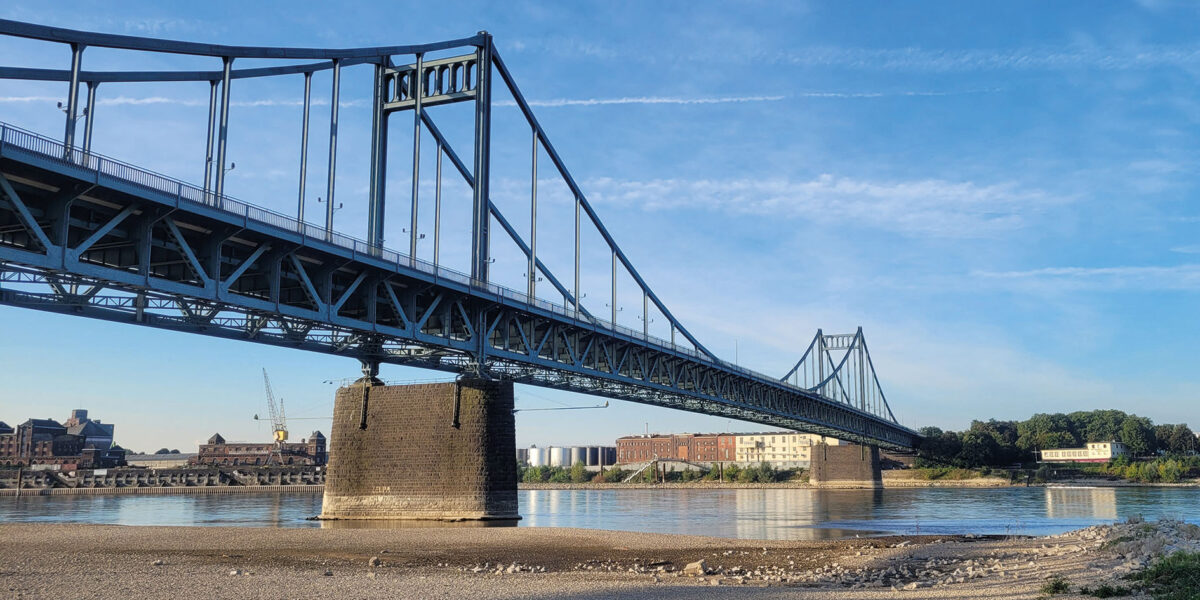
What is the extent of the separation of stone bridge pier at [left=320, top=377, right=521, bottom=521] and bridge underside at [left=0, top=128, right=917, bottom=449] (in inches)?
109

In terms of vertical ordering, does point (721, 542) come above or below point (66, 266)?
below

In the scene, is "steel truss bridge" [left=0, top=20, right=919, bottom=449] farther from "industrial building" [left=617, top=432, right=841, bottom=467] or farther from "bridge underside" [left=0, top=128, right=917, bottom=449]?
"industrial building" [left=617, top=432, right=841, bottom=467]

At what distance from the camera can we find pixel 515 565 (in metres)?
25.8

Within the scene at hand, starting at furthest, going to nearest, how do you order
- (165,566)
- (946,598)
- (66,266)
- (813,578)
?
(66,266), (165,566), (813,578), (946,598)

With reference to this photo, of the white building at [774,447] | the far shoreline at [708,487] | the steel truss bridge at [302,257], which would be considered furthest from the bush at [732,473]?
the steel truss bridge at [302,257]

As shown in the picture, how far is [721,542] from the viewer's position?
36531mm

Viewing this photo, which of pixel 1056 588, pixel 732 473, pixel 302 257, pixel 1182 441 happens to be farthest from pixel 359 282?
pixel 1182 441

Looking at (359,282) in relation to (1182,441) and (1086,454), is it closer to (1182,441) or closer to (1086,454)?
(1086,454)

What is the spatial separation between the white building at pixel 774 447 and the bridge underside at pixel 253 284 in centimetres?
12936

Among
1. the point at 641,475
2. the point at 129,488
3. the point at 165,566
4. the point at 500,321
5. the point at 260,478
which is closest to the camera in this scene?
the point at 165,566

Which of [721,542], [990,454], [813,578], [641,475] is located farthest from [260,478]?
[813,578]

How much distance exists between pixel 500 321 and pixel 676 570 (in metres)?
29.3

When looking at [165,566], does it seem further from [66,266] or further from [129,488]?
[129,488]

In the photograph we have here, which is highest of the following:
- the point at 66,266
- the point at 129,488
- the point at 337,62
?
the point at 337,62
